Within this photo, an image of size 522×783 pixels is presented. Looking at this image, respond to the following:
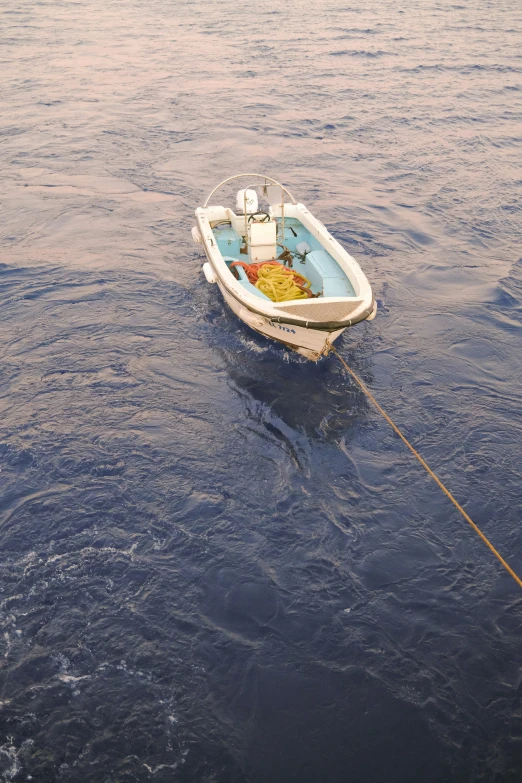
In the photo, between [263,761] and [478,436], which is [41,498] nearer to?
[263,761]

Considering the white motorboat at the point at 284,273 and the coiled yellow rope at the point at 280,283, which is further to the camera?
the coiled yellow rope at the point at 280,283

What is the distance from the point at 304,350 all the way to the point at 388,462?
113 inches

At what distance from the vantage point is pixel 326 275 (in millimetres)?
12258

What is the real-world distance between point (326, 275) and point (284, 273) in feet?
2.87

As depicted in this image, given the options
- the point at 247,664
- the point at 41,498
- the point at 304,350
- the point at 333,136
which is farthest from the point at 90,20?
the point at 247,664

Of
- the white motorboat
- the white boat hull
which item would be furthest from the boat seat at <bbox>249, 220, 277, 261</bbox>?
the white boat hull

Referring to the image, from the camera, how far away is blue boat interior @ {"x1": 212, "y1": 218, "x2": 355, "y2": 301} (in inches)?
470

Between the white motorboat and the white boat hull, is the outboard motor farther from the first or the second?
the white boat hull

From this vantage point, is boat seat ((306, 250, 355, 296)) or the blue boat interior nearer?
boat seat ((306, 250, 355, 296))

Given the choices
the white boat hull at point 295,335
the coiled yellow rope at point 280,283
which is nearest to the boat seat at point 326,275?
the coiled yellow rope at point 280,283

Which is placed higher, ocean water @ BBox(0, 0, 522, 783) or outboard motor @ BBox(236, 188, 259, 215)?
outboard motor @ BBox(236, 188, 259, 215)

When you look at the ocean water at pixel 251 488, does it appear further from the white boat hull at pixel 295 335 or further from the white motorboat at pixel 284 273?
the white motorboat at pixel 284 273

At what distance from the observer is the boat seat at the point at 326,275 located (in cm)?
1179

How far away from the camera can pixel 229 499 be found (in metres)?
8.85
